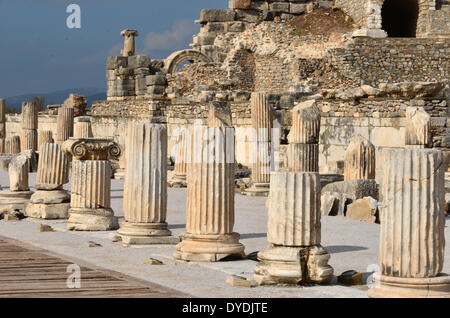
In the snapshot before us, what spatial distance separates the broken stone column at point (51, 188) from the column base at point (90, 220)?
1426 millimetres

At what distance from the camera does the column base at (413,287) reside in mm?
8461

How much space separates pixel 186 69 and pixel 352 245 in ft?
85.5

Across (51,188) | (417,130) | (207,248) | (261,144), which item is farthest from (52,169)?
(261,144)

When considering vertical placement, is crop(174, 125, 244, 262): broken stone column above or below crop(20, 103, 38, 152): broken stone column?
below

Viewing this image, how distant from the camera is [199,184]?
37.1ft

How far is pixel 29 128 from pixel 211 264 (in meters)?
19.9

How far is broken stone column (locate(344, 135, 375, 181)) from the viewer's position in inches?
736

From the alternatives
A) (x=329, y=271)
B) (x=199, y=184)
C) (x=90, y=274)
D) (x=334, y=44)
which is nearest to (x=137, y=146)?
(x=199, y=184)

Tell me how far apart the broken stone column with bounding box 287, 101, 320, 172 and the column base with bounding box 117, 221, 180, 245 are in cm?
577

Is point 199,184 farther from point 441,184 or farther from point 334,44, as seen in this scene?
point 334,44

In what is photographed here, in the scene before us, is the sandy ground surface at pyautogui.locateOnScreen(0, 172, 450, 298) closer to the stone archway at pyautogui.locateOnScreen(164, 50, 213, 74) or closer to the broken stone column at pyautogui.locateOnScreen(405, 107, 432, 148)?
the broken stone column at pyautogui.locateOnScreen(405, 107, 432, 148)

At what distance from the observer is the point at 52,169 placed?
1600 centimetres

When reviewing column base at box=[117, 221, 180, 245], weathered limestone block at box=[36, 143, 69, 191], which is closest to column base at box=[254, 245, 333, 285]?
column base at box=[117, 221, 180, 245]
